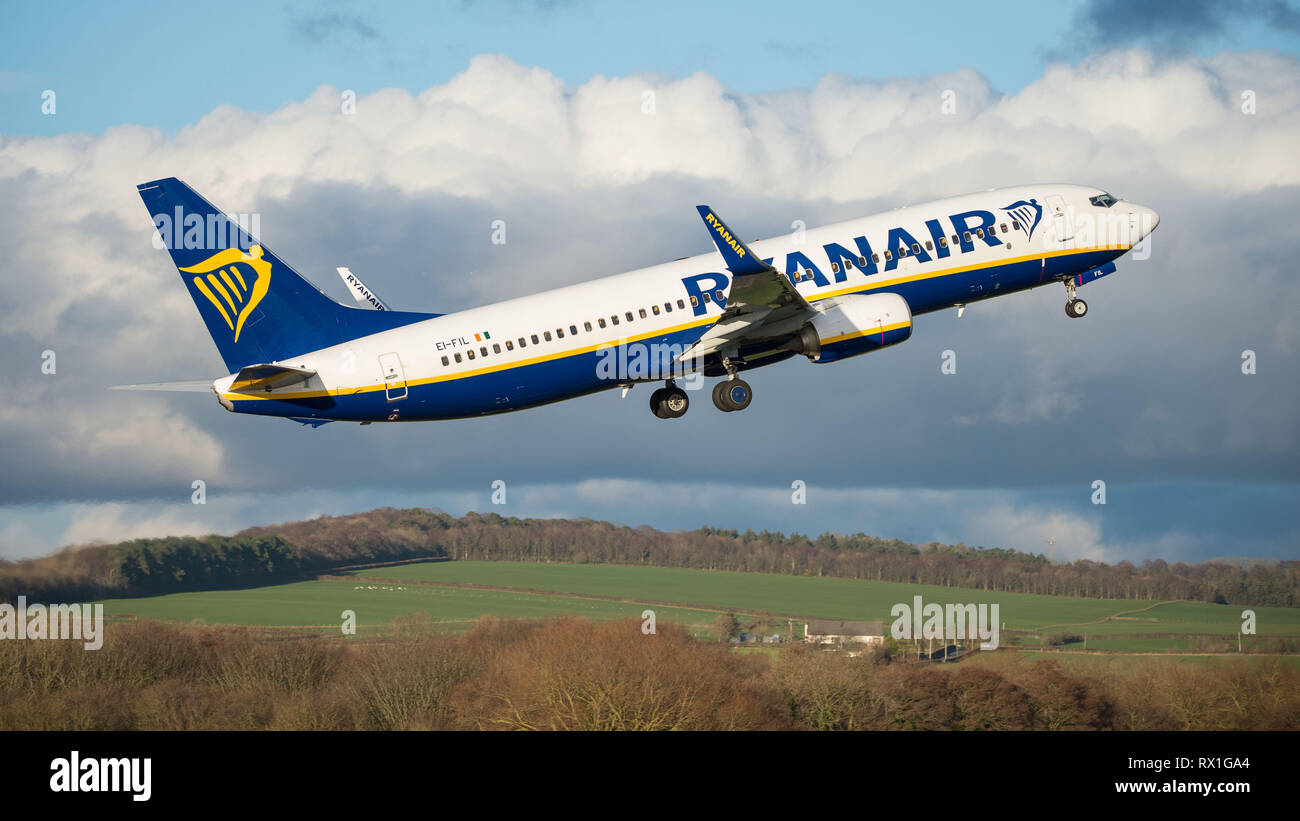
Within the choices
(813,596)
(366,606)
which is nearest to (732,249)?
(366,606)

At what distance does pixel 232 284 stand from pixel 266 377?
4.50m

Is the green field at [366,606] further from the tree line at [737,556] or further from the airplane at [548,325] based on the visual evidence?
the airplane at [548,325]

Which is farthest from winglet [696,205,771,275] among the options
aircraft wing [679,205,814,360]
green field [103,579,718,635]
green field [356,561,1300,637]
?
green field [356,561,1300,637]

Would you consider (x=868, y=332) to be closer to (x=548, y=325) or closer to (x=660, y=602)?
(x=548, y=325)

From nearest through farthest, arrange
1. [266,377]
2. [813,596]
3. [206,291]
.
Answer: [266,377] < [206,291] < [813,596]

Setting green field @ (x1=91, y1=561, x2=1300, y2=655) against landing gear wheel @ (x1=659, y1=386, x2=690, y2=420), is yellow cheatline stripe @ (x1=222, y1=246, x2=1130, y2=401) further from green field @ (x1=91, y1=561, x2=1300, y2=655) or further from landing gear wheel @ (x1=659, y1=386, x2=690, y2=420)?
green field @ (x1=91, y1=561, x2=1300, y2=655)

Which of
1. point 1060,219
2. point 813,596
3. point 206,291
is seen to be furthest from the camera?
point 813,596

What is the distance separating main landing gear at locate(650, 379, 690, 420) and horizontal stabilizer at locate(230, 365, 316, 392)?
14392 millimetres

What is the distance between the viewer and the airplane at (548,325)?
153ft

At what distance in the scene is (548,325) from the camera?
4734cm

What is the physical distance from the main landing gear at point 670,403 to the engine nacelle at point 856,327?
618 cm
